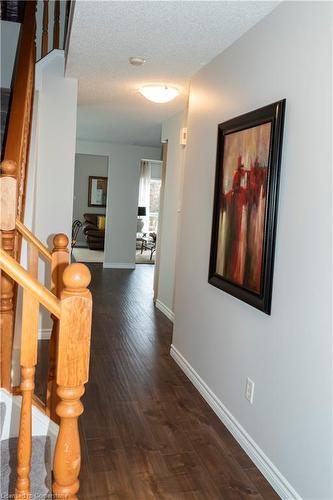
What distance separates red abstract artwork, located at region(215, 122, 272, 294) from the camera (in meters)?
2.48

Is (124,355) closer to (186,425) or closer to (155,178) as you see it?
(186,425)

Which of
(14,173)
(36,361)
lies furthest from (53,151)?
(36,361)

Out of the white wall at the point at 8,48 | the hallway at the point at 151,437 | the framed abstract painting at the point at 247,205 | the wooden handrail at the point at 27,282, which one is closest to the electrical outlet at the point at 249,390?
the hallway at the point at 151,437

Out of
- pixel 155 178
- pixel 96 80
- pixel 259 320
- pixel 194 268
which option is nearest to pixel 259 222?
pixel 259 320

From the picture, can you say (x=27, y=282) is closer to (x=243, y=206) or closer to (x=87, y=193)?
(x=243, y=206)

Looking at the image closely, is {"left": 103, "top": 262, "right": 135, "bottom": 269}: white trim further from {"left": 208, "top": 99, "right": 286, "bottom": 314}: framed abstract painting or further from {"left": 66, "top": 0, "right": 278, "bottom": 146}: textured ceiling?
{"left": 208, "top": 99, "right": 286, "bottom": 314}: framed abstract painting

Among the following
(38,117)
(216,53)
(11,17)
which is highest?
(11,17)

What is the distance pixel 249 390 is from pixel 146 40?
235 centimetres

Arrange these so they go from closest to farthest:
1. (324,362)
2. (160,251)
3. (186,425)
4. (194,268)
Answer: (324,362)
(186,425)
(194,268)
(160,251)

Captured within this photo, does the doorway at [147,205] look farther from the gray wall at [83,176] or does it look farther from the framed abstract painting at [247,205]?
the framed abstract painting at [247,205]

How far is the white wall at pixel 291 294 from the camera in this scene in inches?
76.7

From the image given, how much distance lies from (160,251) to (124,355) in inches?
91.1

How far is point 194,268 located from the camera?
3.65 metres

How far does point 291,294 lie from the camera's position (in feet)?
7.19
